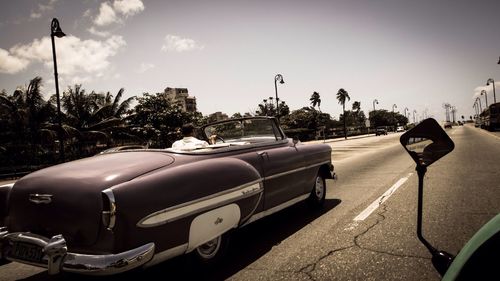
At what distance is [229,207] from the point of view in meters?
3.23

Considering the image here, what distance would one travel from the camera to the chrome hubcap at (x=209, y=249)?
131 inches

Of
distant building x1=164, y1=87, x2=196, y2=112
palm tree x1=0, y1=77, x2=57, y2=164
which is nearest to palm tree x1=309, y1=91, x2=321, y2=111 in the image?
distant building x1=164, y1=87, x2=196, y2=112

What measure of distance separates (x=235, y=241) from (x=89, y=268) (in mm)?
2090

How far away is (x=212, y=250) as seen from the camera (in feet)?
11.3

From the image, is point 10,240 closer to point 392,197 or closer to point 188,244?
point 188,244

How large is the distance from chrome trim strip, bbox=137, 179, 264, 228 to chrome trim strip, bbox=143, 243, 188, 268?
0.79 feet

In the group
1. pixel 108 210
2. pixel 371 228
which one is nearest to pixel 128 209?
pixel 108 210

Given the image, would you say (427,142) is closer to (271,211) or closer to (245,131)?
(271,211)

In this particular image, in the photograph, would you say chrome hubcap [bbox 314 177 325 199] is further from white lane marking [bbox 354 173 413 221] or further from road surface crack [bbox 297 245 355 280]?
road surface crack [bbox 297 245 355 280]

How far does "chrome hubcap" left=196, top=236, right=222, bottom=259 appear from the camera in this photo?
3.34 meters

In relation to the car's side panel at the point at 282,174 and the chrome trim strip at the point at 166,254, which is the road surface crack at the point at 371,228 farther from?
the chrome trim strip at the point at 166,254

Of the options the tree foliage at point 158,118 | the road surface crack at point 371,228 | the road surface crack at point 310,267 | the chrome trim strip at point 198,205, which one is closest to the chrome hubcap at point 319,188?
the road surface crack at point 371,228

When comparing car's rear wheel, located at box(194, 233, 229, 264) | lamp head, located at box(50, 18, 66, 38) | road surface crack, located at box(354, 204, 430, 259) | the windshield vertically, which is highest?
lamp head, located at box(50, 18, 66, 38)

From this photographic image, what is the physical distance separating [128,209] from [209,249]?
1164mm
